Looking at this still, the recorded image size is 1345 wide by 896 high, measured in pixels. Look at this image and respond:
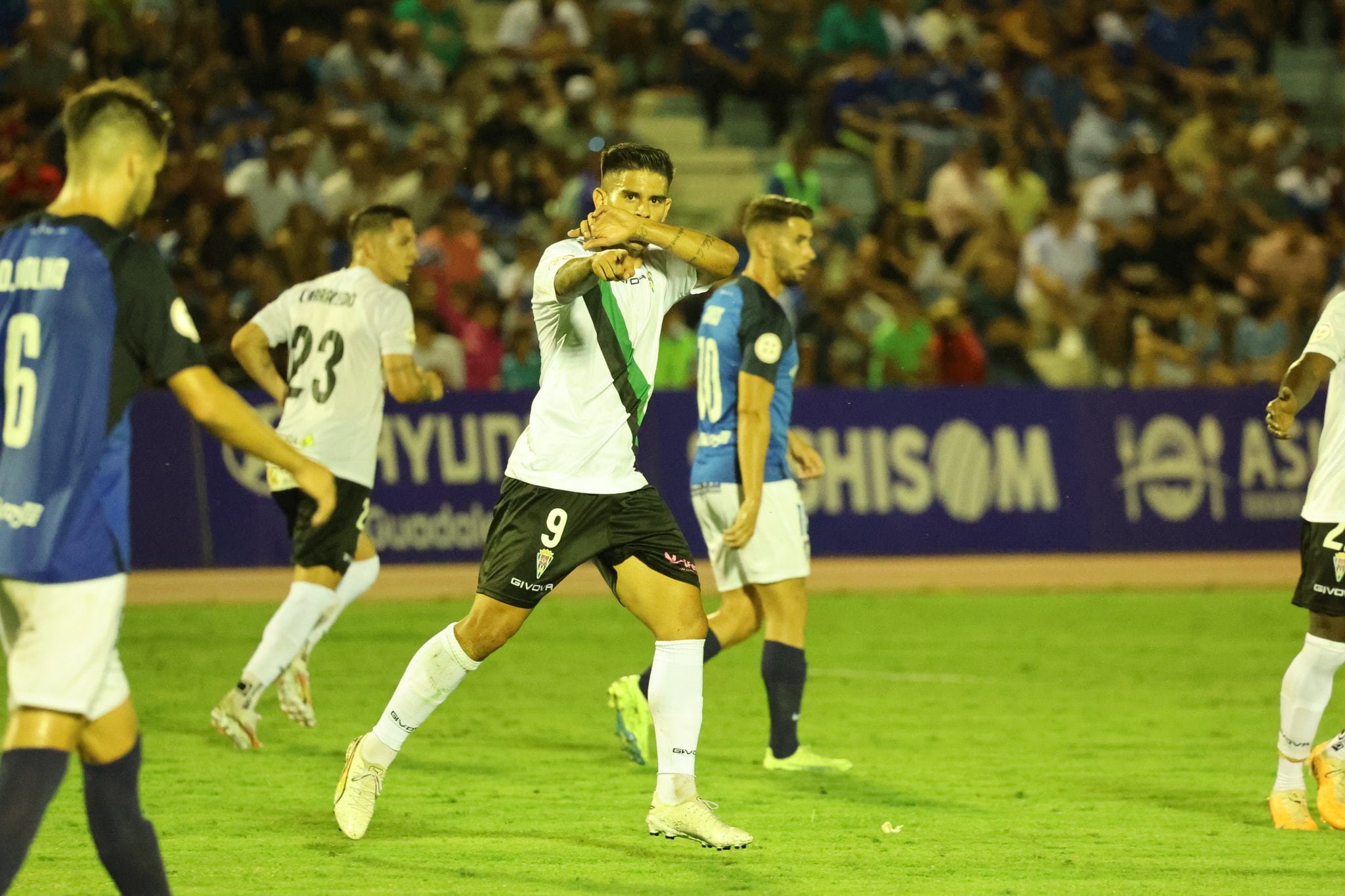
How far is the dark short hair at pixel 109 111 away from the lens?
453cm

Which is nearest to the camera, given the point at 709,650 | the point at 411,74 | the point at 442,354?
the point at 709,650

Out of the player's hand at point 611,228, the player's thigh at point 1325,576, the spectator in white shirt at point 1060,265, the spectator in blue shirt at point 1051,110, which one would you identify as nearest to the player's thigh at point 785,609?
the player's thigh at point 1325,576

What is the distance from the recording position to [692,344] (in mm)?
17312

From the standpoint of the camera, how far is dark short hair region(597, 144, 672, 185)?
20.5 feet

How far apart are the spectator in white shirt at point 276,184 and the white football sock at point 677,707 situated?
12.6 metres

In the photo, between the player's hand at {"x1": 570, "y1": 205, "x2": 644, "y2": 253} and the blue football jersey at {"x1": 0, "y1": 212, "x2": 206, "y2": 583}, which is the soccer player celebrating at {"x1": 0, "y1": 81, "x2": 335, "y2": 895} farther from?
the player's hand at {"x1": 570, "y1": 205, "x2": 644, "y2": 253}

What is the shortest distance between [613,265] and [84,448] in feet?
6.04

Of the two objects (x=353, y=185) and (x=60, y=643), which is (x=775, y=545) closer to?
(x=60, y=643)

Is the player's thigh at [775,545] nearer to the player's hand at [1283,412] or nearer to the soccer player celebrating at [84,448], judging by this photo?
the player's hand at [1283,412]

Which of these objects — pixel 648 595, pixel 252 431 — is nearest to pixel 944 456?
pixel 648 595

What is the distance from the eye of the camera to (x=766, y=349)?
799cm

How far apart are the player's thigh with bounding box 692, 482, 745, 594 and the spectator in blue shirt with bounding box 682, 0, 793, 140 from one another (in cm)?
1436

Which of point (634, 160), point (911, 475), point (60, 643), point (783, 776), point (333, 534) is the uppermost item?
point (634, 160)

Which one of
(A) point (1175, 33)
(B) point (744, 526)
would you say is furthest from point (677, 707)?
(A) point (1175, 33)
